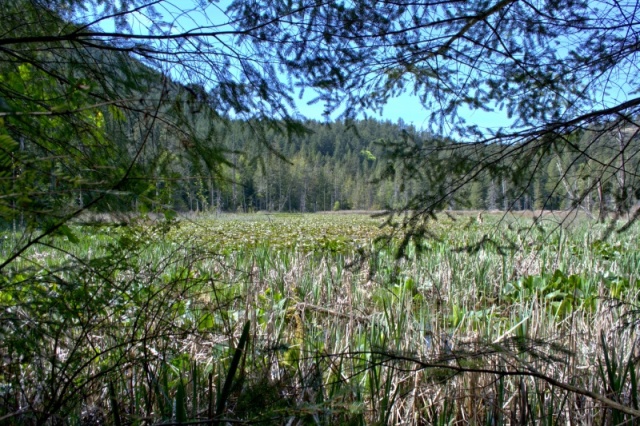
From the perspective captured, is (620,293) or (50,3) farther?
(620,293)

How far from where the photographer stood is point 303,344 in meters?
2.62

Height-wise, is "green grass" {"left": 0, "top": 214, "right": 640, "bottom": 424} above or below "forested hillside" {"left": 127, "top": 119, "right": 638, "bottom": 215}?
below

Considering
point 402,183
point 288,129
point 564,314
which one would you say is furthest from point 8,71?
point 564,314

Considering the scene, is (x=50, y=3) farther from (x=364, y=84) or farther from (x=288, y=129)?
(x=364, y=84)

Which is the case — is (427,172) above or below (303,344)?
above

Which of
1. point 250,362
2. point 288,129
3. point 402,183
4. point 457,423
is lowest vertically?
point 457,423

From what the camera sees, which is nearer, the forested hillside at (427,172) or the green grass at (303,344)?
the green grass at (303,344)

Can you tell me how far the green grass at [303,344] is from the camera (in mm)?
1573

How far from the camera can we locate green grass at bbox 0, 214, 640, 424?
1.57 metres

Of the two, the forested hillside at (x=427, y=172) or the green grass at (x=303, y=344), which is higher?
the forested hillside at (x=427, y=172)

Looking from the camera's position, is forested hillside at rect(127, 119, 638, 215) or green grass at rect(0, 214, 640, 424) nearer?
green grass at rect(0, 214, 640, 424)

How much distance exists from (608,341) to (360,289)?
5.95 feet

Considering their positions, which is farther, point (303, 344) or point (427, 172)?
point (427, 172)

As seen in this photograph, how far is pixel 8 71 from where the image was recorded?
85.6 inches
